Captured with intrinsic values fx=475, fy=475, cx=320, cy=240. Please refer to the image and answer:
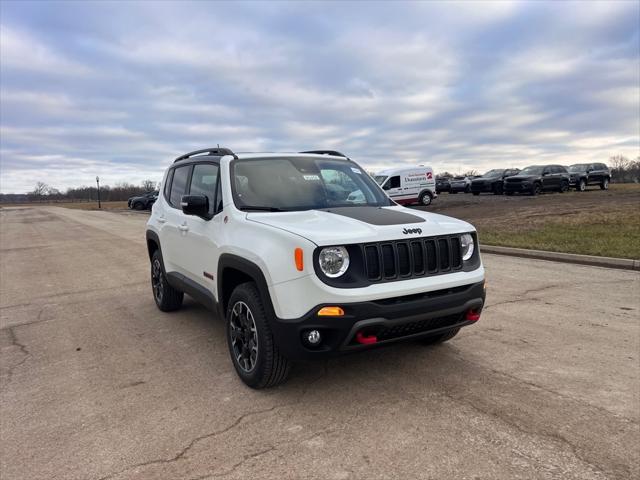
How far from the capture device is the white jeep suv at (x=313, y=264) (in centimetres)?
316

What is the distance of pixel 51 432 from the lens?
10.6 feet

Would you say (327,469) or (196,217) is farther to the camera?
(196,217)

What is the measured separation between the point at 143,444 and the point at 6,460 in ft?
2.64

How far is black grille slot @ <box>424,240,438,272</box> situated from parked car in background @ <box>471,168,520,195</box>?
28.7m

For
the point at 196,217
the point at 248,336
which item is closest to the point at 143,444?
the point at 248,336

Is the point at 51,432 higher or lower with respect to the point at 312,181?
lower

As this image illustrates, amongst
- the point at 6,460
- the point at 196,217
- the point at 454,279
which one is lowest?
the point at 6,460

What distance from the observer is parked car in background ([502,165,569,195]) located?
27.7 meters

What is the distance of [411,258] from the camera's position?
3.41m

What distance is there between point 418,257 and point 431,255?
0.43ft

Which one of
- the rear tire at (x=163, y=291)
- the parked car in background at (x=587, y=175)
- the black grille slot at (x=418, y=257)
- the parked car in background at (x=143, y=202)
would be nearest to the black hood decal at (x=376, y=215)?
the black grille slot at (x=418, y=257)

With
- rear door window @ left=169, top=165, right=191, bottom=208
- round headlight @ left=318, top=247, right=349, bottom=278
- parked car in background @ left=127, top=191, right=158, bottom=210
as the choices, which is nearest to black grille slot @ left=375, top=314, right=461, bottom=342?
round headlight @ left=318, top=247, right=349, bottom=278

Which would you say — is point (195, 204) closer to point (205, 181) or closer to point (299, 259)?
point (205, 181)

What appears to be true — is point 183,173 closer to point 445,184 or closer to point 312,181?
point 312,181
